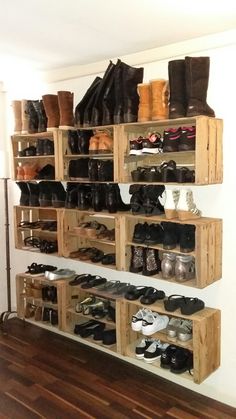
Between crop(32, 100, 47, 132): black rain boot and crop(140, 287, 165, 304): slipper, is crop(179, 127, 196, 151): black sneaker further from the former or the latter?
crop(32, 100, 47, 132): black rain boot

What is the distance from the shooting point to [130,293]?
116 inches

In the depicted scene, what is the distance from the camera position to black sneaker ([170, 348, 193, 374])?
2635mm

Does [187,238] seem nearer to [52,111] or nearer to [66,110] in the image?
[66,110]

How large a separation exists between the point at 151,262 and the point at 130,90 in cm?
128

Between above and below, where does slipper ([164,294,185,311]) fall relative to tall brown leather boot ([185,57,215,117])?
below

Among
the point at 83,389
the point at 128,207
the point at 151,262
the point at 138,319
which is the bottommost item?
the point at 83,389

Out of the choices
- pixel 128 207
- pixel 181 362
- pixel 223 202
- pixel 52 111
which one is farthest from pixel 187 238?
pixel 52 111

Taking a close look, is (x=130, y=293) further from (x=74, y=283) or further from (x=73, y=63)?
(x=73, y=63)

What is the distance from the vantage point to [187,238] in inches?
102

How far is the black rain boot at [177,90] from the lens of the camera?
2467mm

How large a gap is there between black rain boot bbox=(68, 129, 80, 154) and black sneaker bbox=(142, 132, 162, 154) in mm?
748

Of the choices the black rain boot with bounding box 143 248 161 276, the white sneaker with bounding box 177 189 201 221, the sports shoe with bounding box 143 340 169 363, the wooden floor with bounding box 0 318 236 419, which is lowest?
the wooden floor with bounding box 0 318 236 419

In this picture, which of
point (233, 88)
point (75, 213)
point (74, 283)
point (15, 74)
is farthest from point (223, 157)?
point (15, 74)


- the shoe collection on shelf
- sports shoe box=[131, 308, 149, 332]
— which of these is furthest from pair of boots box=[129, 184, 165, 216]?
sports shoe box=[131, 308, 149, 332]
